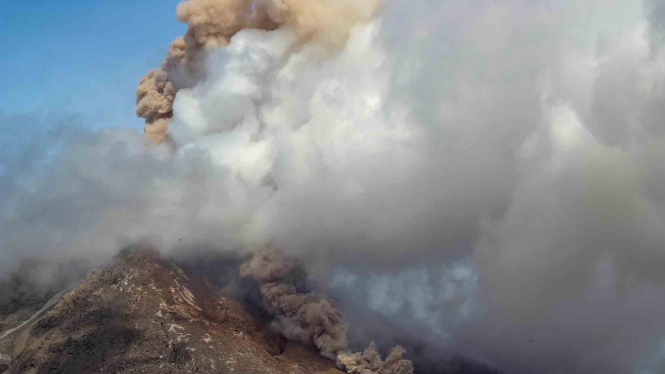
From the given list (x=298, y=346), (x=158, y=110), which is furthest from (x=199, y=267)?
(x=158, y=110)

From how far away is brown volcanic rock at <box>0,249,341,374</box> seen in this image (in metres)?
53.1

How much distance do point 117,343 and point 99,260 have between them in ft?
64.0

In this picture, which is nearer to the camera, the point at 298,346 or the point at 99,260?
the point at 298,346

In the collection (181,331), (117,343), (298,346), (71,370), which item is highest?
(298,346)

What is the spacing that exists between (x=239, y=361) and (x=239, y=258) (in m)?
21.8

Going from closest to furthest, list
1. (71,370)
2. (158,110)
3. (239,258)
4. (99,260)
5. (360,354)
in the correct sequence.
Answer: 1. (71,370)
2. (360,354)
3. (99,260)
4. (239,258)
5. (158,110)

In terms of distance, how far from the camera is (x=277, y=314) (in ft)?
228

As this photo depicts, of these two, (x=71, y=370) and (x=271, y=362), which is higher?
(x=271, y=362)

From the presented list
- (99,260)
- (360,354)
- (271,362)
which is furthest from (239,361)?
(99,260)

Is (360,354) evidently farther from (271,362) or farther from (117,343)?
(117,343)

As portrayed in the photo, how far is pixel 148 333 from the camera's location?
55.8 metres

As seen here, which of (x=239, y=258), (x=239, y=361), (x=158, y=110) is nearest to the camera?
(x=239, y=361)

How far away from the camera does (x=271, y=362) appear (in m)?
58.1

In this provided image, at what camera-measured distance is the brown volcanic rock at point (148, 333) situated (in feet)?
174
